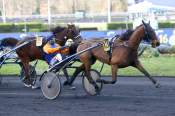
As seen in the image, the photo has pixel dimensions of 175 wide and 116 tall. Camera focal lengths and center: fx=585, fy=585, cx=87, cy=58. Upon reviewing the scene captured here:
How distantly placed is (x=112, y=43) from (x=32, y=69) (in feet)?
12.0

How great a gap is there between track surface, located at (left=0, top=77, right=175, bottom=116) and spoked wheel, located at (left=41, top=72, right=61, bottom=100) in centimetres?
15

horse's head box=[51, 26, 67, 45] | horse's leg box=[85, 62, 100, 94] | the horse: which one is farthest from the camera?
horse's head box=[51, 26, 67, 45]

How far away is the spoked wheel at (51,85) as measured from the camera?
11.9 metres

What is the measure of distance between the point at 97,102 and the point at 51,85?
1156 millimetres

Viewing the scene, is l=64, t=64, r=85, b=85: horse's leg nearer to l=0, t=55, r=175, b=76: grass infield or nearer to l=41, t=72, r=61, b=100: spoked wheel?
l=41, t=72, r=61, b=100: spoked wheel

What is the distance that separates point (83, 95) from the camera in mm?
12648

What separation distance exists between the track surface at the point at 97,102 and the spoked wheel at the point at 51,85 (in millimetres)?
146

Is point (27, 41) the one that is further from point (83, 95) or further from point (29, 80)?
point (83, 95)

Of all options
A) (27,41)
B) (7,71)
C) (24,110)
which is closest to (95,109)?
(24,110)

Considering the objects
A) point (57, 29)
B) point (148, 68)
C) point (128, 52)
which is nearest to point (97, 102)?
point (128, 52)

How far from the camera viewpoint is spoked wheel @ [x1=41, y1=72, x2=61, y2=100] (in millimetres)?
11891

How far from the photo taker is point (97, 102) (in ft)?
37.0

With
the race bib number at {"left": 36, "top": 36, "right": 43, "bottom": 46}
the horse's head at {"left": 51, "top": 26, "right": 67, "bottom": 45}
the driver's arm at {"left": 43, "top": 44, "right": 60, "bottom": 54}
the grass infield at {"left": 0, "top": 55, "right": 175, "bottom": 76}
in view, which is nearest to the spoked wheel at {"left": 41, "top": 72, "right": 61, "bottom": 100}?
the driver's arm at {"left": 43, "top": 44, "right": 60, "bottom": 54}

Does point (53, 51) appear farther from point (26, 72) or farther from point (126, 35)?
point (126, 35)
